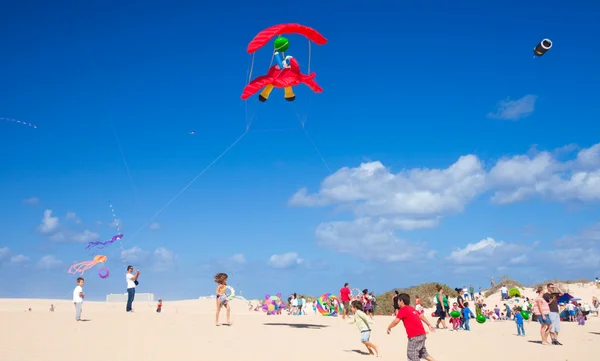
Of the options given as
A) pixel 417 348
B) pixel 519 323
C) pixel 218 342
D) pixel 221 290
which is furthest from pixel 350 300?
pixel 417 348

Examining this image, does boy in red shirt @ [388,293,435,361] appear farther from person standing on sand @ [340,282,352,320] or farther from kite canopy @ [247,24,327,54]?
person standing on sand @ [340,282,352,320]

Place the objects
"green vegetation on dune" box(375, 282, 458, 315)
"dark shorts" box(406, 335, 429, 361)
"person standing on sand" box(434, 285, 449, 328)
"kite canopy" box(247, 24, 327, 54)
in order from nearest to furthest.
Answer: "dark shorts" box(406, 335, 429, 361) < "kite canopy" box(247, 24, 327, 54) < "person standing on sand" box(434, 285, 449, 328) < "green vegetation on dune" box(375, 282, 458, 315)

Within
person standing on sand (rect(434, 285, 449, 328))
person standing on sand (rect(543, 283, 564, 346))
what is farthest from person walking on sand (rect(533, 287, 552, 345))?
person standing on sand (rect(434, 285, 449, 328))

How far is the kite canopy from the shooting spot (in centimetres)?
1514

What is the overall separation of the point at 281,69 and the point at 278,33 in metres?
1.05

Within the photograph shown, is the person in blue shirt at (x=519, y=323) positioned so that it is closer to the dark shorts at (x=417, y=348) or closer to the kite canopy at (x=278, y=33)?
the dark shorts at (x=417, y=348)

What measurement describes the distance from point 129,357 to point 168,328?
14.2 feet

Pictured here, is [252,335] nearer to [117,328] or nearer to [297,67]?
[117,328]

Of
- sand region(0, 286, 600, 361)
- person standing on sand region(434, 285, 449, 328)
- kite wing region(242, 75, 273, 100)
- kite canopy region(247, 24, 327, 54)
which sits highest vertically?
kite canopy region(247, 24, 327, 54)

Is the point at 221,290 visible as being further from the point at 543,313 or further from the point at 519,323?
the point at 519,323

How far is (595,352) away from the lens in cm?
1395

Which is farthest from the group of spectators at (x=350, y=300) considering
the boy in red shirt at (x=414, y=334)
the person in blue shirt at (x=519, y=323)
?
the boy in red shirt at (x=414, y=334)

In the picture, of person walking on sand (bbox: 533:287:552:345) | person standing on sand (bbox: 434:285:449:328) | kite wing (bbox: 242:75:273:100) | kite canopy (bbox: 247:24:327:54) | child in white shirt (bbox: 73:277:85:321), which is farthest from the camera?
person standing on sand (bbox: 434:285:449:328)

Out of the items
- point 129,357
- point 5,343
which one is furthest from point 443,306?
point 5,343
